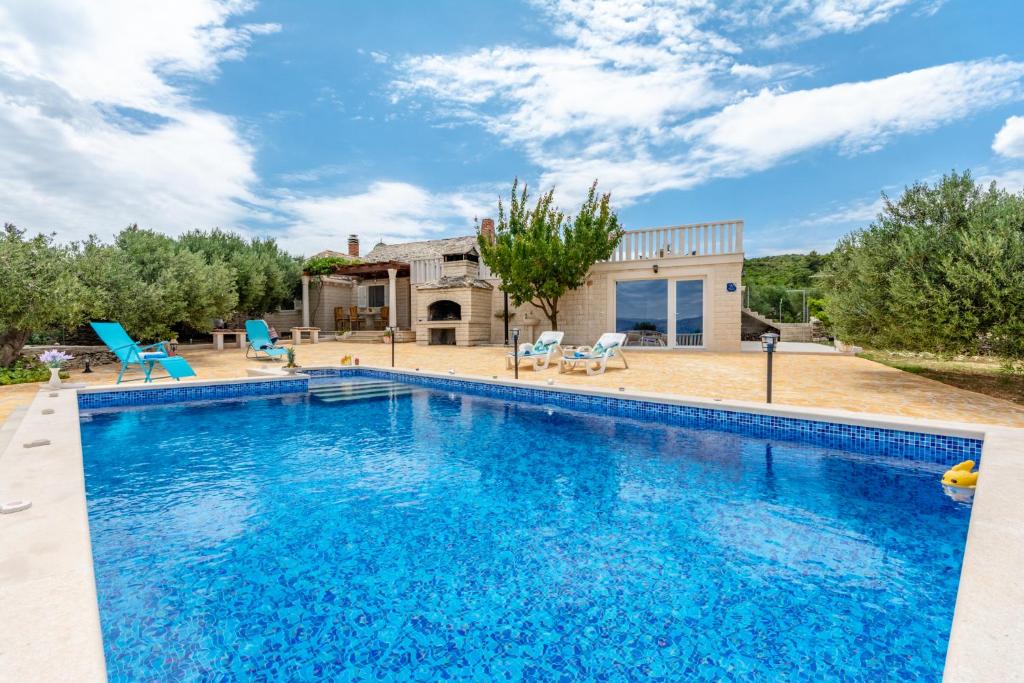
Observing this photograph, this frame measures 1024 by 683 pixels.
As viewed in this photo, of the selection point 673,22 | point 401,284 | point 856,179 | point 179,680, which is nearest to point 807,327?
point 856,179

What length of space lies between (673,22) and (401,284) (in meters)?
16.1

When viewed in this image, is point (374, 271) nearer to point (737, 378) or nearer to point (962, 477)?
point (737, 378)

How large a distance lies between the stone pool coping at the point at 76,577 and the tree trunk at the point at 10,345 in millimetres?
7708

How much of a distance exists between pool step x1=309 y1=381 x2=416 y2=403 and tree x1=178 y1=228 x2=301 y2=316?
8.57 meters

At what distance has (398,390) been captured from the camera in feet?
32.0

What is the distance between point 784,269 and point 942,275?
32.3 m

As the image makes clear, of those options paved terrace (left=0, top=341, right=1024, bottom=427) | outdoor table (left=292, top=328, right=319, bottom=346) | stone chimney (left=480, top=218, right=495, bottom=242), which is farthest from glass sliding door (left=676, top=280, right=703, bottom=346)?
outdoor table (left=292, top=328, right=319, bottom=346)

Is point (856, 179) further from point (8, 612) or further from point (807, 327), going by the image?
point (8, 612)

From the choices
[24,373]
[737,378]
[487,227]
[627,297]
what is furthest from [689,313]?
[24,373]

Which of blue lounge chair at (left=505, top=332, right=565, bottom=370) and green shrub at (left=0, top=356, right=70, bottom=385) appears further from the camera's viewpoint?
blue lounge chair at (left=505, top=332, right=565, bottom=370)

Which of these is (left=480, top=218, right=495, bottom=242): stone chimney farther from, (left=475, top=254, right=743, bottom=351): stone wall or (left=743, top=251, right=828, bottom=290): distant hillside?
(left=743, top=251, right=828, bottom=290): distant hillside

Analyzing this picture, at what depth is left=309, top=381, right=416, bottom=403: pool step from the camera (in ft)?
29.6

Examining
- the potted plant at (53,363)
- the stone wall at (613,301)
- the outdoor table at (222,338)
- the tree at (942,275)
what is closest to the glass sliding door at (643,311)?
the stone wall at (613,301)

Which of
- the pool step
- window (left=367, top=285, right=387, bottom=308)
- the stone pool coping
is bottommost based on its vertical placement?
the pool step
